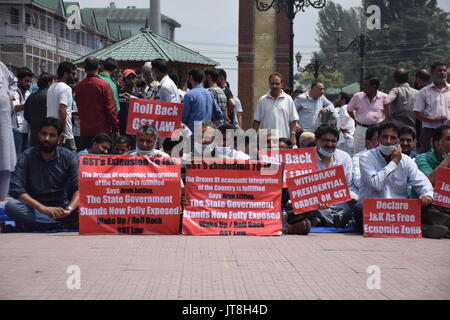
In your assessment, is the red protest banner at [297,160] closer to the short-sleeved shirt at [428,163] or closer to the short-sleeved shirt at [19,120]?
the short-sleeved shirt at [428,163]

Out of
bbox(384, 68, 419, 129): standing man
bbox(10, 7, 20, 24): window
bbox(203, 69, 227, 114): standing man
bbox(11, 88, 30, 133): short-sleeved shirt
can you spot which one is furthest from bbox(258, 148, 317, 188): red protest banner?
bbox(10, 7, 20, 24): window

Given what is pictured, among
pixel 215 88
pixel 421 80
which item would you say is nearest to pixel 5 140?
pixel 215 88

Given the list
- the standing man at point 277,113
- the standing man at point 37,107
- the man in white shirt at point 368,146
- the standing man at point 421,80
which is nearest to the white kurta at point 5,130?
the standing man at point 37,107

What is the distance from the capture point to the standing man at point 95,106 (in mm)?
11141

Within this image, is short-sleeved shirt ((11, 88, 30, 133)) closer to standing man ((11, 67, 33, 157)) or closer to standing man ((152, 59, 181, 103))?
standing man ((11, 67, 33, 157))

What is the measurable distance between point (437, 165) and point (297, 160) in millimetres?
1849

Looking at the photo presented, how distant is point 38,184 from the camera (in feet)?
29.0

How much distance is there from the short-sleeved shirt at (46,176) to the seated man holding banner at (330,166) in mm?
3099

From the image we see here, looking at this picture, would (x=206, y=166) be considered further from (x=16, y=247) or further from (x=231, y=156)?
(x=16, y=247)

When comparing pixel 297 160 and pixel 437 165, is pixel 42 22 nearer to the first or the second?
pixel 297 160

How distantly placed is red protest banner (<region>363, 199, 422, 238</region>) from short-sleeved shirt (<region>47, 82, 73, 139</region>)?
5.15 meters

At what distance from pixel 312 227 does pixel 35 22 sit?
6549 centimetres

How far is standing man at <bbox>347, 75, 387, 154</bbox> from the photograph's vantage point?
1280cm
